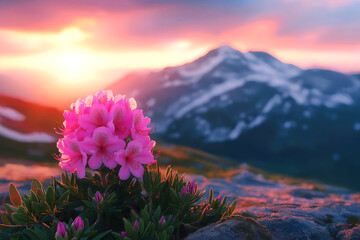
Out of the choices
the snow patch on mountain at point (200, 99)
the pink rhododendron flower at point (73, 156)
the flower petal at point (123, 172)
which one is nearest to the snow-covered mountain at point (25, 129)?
the pink rhododendron flower at point (73, 156)

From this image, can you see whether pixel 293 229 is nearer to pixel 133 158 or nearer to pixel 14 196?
pixel 133 158

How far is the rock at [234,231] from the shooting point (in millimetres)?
3967

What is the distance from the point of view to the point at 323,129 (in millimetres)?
103250

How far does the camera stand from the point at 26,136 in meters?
27.9

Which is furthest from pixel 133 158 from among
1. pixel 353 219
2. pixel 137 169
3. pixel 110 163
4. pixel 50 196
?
pixel 353 219

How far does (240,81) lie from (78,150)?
121289mm

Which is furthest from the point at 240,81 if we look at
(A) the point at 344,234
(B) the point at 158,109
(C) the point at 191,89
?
(A) the point at 344,234

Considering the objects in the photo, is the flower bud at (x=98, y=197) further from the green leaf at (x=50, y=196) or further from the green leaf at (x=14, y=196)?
the green leaf at (x=14, y=196)

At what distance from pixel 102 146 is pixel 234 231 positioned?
2004mm

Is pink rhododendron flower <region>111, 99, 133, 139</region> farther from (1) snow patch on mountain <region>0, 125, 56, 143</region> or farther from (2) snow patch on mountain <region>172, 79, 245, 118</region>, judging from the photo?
(2) snow patch on mountain <region>172, 79, 245, 118</region>

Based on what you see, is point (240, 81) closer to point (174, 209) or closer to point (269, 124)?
point (269, 124)

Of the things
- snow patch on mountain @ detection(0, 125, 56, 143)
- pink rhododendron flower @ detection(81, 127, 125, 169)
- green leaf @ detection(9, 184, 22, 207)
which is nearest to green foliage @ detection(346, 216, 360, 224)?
pink rhododendron flower @ detection(81, 127, 125, 169)

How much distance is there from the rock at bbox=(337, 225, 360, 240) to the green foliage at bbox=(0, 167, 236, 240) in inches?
70.3

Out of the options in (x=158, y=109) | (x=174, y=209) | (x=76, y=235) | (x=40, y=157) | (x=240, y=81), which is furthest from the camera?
(x=240, y=81)
